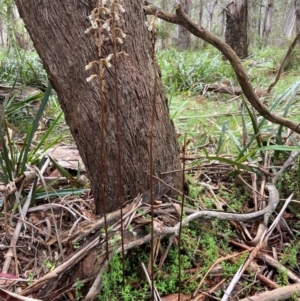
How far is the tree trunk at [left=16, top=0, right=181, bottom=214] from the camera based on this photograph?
1202mm

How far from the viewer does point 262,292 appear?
48.6 inches

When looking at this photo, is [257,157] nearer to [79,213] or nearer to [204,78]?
[79,213]

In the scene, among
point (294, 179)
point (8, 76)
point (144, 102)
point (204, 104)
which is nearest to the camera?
point (144, 102)

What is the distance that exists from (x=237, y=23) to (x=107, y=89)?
6172 mm

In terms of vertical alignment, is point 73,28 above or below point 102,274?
above

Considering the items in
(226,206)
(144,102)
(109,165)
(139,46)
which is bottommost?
(226,206)

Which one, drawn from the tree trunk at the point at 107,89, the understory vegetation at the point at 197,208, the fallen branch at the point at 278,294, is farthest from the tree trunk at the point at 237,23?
the fallen branch at the point at 278,294

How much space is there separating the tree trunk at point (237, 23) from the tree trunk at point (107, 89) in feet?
19.5

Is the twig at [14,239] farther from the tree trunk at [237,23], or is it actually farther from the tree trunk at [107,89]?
the tree trunk at [237,23]

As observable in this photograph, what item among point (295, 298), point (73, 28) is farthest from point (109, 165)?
point (295, 298)

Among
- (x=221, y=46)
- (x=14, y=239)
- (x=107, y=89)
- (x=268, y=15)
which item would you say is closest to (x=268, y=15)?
(x=268, y=15)

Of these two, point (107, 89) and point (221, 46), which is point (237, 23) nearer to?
point (221, 46)

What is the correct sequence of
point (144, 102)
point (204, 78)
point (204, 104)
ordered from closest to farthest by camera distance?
1. point (144, 102)
2. point (204, 104)
3. point (204, 78)

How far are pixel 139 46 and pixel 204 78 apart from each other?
3826 mm
